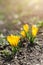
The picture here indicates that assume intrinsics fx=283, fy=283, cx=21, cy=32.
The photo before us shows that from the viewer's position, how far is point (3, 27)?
23.3 feet

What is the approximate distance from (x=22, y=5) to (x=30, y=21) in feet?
6.72

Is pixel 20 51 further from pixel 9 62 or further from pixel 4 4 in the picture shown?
pixel 4 4

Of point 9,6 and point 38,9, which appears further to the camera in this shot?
point 9,6

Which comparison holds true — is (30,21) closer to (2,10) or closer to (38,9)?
(38,9)

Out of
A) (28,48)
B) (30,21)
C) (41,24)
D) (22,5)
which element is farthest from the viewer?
(22,5)

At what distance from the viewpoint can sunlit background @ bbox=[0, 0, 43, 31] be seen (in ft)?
23.7

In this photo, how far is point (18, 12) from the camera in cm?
833

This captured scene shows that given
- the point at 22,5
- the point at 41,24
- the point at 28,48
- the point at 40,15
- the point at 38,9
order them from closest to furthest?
the point at 28,48
the point at 41,24
the point at 40,15
the point at 38,9
the point at 22,5

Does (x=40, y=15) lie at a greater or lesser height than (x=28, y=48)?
greater

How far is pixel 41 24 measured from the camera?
6.38m

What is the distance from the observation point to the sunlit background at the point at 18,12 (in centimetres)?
721

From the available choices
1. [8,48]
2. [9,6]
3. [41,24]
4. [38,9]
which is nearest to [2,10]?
[9,6]

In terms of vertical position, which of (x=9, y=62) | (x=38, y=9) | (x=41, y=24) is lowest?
(x=9, y=62)

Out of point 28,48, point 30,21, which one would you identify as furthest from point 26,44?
point 30,21
